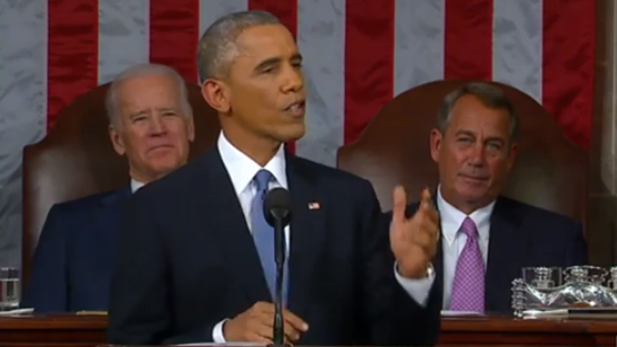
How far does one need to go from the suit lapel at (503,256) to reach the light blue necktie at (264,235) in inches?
61.6

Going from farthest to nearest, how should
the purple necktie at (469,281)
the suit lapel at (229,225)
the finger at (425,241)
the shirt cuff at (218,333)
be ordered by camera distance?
1. the purple necktie at (469,281)
2. the suit lapel at (229,225)
3. the shirt cuff at (218,333)
4. the finger at (425,241)

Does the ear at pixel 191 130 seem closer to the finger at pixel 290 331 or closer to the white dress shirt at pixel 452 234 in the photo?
the white dress shirt at pixel 452 234

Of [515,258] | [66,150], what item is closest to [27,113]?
[66,150]

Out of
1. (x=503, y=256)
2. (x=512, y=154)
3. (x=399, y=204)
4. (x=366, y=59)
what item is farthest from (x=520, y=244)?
(x=399, y=204)

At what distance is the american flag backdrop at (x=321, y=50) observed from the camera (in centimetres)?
663

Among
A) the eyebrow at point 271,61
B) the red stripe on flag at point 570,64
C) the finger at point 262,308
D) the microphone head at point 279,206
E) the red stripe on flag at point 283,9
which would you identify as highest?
the red stripe on flag at point 283,9

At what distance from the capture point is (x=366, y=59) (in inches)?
263

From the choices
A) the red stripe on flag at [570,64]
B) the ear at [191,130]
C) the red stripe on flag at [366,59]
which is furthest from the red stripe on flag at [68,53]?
the red stripe on flag at [570,64]

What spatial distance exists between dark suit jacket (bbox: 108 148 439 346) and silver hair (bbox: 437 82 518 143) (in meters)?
1.80

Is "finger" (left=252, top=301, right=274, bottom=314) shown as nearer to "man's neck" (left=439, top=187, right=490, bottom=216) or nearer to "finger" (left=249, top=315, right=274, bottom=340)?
"finger" (left=249, top=315, right=274, bottom=340)

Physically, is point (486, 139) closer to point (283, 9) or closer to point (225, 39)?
point (283, 9)

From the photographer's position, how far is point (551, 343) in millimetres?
4613

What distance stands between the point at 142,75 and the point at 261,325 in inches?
88.5

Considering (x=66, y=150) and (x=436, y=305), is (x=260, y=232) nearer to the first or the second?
(x=436, y=305)
